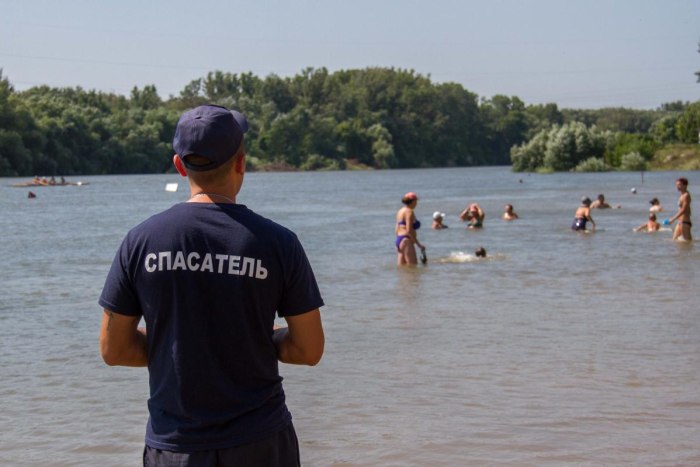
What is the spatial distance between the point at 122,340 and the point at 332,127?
140 metres

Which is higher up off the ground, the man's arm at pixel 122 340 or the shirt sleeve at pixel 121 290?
the shirt sleeve at pixel 121 290

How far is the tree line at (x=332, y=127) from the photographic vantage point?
99.0 metres

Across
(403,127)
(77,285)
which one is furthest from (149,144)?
(77,285)

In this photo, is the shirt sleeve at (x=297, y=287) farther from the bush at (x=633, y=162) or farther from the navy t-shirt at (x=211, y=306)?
the bush at (x=633, y=162)

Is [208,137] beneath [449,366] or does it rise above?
above

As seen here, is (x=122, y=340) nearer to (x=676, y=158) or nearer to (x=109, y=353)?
(x=109, y=353)

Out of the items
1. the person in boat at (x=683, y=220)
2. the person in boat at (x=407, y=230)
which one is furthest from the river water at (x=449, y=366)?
the person in boat at (x=683, y=220)

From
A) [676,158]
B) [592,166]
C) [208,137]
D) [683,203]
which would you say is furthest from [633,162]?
[208,137]

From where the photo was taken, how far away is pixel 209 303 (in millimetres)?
3283

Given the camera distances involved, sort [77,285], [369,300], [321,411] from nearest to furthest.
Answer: [321,411]
[369,300]
[77,285]

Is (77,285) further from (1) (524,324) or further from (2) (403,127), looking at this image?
(2) (403,127)

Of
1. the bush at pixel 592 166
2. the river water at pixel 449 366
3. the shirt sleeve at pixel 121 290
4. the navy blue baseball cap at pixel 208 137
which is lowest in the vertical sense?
the river water at pixel 449 366

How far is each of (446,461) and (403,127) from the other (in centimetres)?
15477

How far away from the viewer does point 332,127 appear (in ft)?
468
